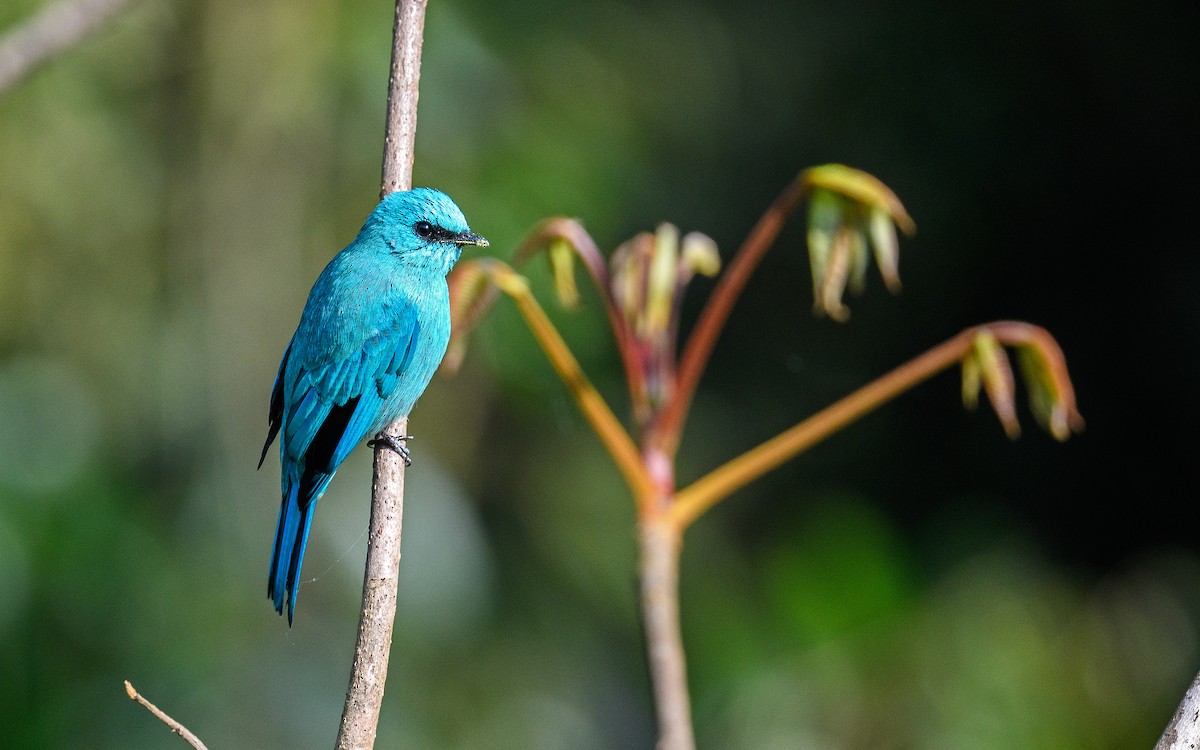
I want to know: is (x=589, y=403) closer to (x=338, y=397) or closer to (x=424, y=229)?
(x=338, y=397)

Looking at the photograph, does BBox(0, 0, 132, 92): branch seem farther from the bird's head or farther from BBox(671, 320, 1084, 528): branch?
BBox(671, 320, 1084, 528): branch

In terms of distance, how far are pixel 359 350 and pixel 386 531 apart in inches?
26.6

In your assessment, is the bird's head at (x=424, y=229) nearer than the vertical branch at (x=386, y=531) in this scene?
No

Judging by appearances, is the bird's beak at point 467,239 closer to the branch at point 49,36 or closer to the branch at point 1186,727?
the branch at point 49,36

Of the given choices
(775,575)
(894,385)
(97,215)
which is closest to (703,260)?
(894,385)

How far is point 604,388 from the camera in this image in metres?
5.38

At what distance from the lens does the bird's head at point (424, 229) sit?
8.29 feet

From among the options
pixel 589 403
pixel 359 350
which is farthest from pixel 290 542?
pixel 589 403

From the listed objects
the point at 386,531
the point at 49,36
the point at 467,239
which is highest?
the point at 49,36

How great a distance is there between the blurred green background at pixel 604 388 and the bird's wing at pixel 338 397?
1.47 m

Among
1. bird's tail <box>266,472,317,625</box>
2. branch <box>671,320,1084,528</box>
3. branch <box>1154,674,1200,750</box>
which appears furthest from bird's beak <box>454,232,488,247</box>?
branch <box>1154,674,1200,750</box>

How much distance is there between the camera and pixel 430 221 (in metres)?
2.59

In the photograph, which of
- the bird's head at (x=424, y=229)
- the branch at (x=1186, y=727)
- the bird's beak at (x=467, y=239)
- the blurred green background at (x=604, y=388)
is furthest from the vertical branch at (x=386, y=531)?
the blurred green background at (x=604, y=388)

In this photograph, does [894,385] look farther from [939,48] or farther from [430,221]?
[939,48]
